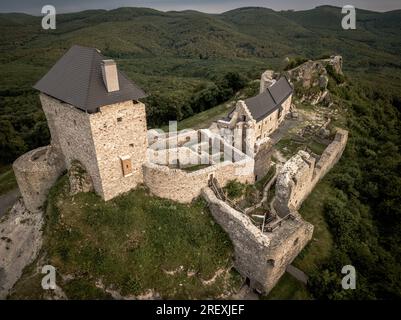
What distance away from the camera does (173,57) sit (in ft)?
472

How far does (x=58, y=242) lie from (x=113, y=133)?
7.16 metres

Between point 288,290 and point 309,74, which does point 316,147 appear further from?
point 309,74

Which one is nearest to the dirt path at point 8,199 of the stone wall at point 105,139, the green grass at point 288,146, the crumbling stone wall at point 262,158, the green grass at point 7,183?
the green grass at point 7,183

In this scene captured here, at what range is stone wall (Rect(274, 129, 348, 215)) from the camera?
800 inches

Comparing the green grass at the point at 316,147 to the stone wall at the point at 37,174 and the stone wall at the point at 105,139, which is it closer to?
the stone wall at the point at 105,139

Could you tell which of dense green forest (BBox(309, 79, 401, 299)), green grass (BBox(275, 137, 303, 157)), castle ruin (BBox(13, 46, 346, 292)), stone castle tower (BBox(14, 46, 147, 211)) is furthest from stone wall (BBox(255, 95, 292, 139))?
stone castle tower (BBox(14, 46, 147, 211))

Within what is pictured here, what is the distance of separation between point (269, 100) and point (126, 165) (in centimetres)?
2247

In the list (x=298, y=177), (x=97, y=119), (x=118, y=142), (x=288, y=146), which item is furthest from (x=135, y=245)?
(x=288, y=146)

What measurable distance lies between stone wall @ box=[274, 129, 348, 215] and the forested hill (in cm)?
2764

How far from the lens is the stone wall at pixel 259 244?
56.7 feet

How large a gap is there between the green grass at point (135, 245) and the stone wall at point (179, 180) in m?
0.59

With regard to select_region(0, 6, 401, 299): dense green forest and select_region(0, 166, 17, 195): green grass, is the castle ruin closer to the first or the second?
select_region(0, 6, 401, 299): dense green forest

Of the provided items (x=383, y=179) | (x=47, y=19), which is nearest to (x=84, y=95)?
(x=47, y=19)

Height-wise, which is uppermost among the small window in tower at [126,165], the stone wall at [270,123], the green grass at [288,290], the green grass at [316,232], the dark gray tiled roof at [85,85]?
the dark gray tiled roof at [85,85]
